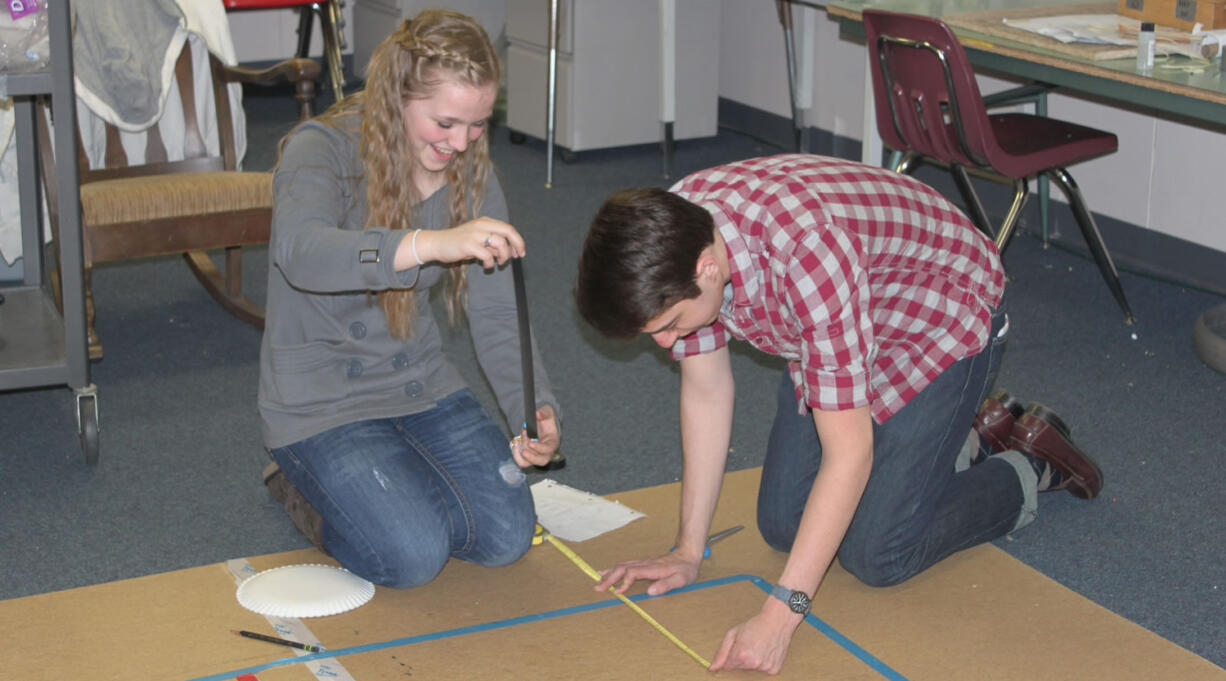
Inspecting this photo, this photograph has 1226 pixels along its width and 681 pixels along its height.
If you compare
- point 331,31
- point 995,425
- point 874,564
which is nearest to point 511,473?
point 874,564

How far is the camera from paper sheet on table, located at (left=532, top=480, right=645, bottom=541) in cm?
240

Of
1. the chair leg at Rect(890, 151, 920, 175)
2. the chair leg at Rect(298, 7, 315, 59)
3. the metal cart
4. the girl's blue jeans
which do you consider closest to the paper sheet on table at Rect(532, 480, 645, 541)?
the girl's blue jeans

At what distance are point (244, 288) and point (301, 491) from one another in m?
1.57

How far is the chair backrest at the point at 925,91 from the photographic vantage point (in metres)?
3.06

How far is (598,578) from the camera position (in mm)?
2213

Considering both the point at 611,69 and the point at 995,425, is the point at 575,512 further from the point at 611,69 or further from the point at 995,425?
the point at 611,69

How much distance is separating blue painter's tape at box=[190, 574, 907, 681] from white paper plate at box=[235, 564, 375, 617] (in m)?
0.13

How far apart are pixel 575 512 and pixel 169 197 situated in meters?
1.25

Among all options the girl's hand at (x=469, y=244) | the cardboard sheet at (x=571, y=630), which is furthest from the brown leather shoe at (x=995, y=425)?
the girl's hand at (x=469, y=244)

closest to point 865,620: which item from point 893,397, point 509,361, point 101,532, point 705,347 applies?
point 893,397

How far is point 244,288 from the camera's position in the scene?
12.1 feet

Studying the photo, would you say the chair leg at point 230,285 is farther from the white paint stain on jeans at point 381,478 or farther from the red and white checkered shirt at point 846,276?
the red and white checkered shirt at point 846,276

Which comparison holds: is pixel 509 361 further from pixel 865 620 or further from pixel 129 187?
pixel 129 187

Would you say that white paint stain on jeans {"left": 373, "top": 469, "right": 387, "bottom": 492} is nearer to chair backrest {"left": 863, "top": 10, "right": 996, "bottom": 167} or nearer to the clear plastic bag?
the clear plastic bag
